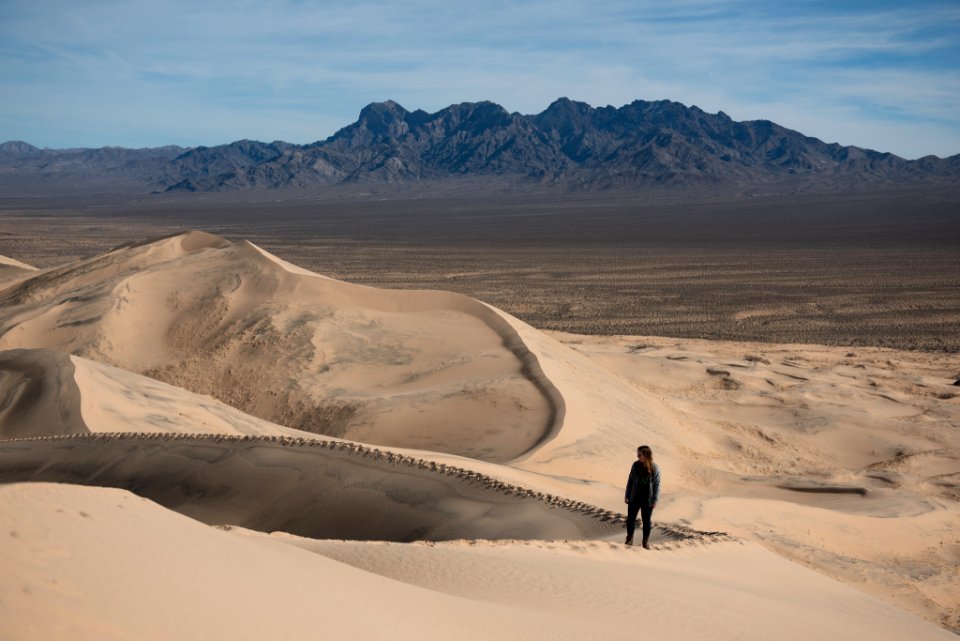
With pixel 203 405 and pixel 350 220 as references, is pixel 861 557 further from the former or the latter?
pixel 350 220

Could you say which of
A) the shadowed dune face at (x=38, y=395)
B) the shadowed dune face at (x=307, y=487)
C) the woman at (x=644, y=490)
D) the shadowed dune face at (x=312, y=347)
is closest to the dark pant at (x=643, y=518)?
the woman at (x=644, y=490)

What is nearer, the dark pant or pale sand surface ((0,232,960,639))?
pale sand surface ((0,232,960,639))

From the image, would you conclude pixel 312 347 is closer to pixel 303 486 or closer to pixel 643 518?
pixel 303 486

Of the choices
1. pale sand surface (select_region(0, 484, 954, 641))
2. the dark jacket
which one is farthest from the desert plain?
the dark jacket

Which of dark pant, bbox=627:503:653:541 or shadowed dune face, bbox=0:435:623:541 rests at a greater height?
dark pant, bbox=627:503:653:541

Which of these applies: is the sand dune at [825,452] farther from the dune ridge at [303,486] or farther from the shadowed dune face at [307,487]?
the shadowed dune face at [307,487]

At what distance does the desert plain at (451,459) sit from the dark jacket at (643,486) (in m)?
0.35

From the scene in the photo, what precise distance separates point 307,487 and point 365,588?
11.9ft

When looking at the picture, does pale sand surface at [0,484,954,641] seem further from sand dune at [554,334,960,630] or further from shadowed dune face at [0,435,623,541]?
sand dune at [554,334,960,630]

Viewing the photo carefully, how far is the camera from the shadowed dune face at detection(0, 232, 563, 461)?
12.5 m

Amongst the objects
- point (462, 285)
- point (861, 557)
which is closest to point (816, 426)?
point (861, 557)

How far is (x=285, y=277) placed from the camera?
17.0 m

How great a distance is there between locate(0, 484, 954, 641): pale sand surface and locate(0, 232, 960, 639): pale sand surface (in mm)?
20

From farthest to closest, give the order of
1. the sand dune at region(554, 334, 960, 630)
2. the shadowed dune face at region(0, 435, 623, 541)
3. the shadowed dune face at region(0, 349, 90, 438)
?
the shadowed dune face at region(0, 349, 90, 438) < the sand dune at region(554, 334, 960, 630) < the shadowed dune face at region(0, 435, 623, 541)
